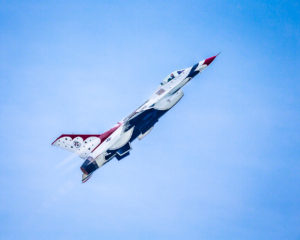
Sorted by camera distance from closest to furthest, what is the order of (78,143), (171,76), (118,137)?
(118,137) < (78,143) < (171,76)

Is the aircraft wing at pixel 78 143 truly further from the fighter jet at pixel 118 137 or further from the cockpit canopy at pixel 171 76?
the cockpit canopy at pixel 171 76

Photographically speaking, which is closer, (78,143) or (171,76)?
(78,143)

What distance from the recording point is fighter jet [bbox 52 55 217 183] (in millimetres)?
23719

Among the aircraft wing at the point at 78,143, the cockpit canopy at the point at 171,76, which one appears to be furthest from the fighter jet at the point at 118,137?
the cockpit canopy at the point at 171,76

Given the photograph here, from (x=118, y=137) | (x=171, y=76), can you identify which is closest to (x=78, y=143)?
(x=118, y=137)

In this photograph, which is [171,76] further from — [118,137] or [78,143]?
[78,143]

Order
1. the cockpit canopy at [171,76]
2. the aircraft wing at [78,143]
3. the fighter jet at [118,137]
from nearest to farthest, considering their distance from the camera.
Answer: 1. the fighter jet at [118,137]
2. the aircraft wing at [78,143]
3. the cockpit canopy at [171,76]

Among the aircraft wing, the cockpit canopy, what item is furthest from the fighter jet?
the cockpit canopy

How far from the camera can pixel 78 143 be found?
24.4 m

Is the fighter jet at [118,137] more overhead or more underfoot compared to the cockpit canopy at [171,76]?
more underfoot

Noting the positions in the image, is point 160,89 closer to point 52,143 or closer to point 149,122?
point 149,122

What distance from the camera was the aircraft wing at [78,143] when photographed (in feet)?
79.5

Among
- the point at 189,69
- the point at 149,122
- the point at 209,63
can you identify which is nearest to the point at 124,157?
the point at 149,122

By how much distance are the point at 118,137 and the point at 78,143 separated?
3591mm
